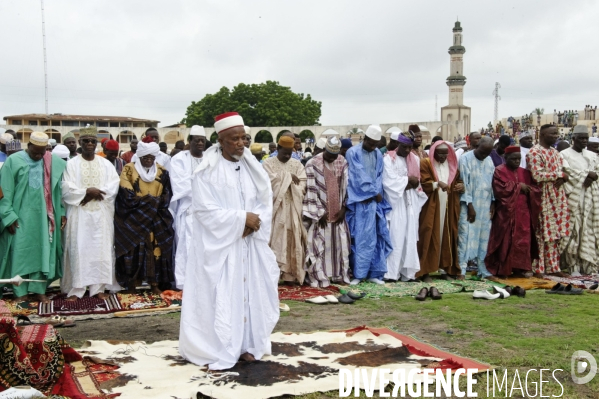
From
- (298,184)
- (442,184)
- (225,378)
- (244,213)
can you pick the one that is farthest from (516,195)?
(225,378)

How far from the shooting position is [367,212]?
27.8 ft

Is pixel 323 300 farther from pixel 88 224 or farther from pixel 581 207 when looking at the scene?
pixel 581 207

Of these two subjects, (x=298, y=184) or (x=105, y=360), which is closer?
(x=105, y=360)

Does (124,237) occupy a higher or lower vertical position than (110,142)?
lower

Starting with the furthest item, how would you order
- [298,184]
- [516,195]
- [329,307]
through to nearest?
[516,195] < [298,184] < [329,307]

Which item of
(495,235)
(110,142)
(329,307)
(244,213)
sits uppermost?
(110,142)

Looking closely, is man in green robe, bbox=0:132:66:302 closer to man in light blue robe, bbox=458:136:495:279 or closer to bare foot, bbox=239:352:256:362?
bare foot, bbox=239:352:256:362

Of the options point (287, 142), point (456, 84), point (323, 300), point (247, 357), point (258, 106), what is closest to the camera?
point (247, 357)

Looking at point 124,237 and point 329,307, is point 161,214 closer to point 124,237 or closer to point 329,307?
point 124,237

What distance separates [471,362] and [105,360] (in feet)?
9.41

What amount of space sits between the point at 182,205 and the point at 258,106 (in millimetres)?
51528

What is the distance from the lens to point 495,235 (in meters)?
9.05

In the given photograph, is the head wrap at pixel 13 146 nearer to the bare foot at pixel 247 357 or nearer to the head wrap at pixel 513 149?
the bare foot at pixel 247 357

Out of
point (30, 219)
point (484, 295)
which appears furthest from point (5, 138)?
point (484, 295)
